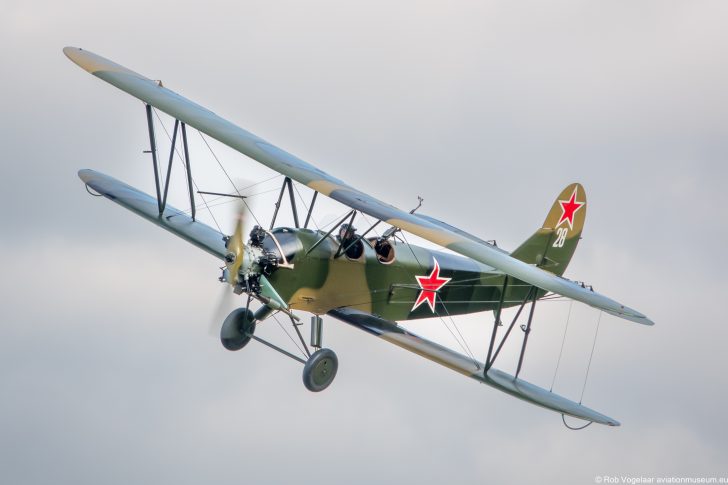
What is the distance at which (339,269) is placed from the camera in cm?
2370

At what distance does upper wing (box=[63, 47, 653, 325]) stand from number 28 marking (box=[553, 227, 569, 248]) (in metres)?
2.11

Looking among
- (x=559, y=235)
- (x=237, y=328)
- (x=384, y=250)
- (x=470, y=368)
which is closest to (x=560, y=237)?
(x=559, y=235)

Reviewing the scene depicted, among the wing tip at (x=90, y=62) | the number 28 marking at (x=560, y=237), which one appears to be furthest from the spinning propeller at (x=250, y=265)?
the number 28 marking at (x=560, y=237)

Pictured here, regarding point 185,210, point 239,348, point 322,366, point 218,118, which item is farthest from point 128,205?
point 322,366

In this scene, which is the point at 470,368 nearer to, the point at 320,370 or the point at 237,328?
the point at 320,370

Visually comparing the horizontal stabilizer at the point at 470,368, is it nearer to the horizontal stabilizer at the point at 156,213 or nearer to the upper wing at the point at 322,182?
the upper wing at the point at 322,182

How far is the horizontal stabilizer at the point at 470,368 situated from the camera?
23.6m

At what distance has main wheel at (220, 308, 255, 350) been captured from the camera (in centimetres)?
2383

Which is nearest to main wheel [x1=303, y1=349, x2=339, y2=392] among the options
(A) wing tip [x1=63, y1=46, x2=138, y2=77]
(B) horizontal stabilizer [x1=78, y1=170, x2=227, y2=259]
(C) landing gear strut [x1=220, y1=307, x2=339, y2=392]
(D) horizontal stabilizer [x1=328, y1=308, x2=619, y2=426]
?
(C) landing gear strut [x1=220, y1=307, x2=339, y2=392]

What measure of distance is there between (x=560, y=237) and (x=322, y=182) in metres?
7.22

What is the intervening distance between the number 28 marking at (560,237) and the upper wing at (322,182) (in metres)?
2.11

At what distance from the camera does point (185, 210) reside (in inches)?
1067

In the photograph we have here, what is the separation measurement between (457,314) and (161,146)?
8071mm

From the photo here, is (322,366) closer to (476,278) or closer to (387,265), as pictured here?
(387,265)
